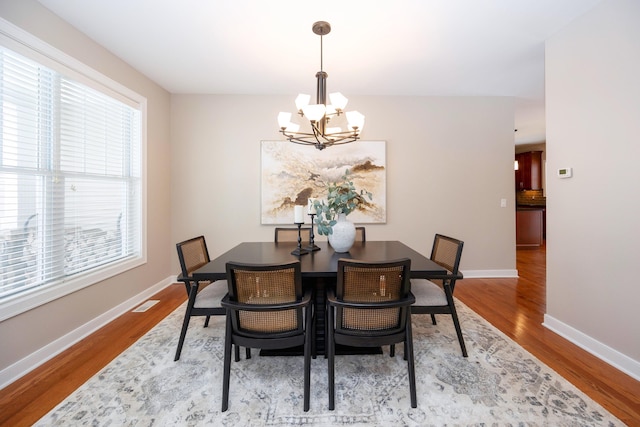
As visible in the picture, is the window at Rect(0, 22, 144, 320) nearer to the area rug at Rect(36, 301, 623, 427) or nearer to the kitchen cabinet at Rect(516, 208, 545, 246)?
the area rug at Rect(36, 301, 623, 427)

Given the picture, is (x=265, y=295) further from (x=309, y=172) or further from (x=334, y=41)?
(x=309, y=172)

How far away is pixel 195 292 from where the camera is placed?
1.81 metres

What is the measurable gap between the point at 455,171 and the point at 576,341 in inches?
89.7

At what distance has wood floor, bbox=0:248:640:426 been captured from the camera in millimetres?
1466

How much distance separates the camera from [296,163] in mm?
3598

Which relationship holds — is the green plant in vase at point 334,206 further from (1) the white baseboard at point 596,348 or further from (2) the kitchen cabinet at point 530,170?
A: (2) the kitchen cabinet at point 530,170

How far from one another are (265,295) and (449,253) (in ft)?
4.88

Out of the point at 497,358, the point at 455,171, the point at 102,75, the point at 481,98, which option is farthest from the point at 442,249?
the point at 102,75

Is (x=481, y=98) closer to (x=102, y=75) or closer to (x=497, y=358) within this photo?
(x=497, y=358)

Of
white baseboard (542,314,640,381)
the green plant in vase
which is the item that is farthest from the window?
white baseboard (542,314,640,381)

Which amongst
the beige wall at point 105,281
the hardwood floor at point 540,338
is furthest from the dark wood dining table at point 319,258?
the beige wall at point 105,281

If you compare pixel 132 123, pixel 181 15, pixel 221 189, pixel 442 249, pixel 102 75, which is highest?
pixel 181 15

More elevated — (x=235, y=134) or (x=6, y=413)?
(x=235, y=134)

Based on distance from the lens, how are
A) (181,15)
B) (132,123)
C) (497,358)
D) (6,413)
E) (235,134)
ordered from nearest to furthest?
1. (6,413)
2. (497,358)
3. (181,15)
4. (132,123)
5. (235,134)
